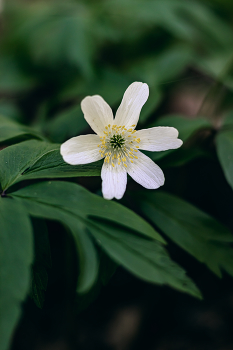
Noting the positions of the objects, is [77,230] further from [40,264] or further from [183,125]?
[183,125]

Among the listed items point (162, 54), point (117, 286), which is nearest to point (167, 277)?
point (117, 286)

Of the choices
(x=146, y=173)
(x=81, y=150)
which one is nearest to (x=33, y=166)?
(x=81, y=150)

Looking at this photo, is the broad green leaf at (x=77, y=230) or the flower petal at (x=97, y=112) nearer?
the broad green leaf at (x=77, y=230)

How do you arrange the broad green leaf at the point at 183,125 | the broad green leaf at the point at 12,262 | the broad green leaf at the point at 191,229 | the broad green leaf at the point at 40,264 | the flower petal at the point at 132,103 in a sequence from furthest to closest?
1. the broad green leaf at the point at 183,125
2. the broad green leaf at the point at 191,229
3. the flower petal at the point at 132,103
4. the broad green leaf at the point at 40,264
5. the broad green leaf at the point at 12,262

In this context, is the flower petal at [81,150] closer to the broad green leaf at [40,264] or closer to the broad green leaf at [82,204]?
the broad green leaf at [82,204]

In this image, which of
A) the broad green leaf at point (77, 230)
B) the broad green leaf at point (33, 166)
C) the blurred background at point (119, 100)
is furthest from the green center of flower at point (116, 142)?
the broad green leaf at point (77, 230)

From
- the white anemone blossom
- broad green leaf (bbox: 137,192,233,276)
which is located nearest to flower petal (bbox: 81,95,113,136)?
the white anemone blossom
